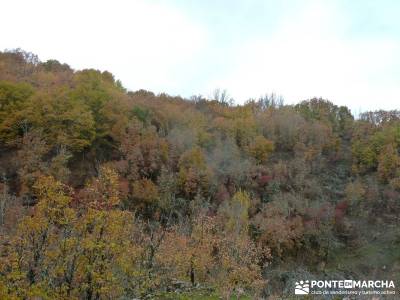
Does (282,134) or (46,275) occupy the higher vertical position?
(282,134)

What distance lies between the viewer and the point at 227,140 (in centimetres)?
6369

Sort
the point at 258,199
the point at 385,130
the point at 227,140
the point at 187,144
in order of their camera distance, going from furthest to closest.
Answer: the point at 385,130, the point at 227,140, the point at 187,144, the point at 258,199

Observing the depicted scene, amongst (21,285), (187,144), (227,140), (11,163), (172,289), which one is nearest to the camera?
(21,285)

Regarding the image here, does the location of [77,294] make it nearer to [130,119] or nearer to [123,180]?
[123,180]

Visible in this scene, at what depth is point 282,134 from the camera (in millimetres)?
72438

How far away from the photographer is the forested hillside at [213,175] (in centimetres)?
2988

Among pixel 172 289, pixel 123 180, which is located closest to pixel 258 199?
pixel 123 180

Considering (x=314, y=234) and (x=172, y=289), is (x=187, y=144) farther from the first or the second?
(x=172, y=289)

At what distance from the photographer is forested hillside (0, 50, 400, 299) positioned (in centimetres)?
2988

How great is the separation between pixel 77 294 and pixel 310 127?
62.3m

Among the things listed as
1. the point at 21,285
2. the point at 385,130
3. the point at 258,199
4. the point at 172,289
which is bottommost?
the point at 172,289

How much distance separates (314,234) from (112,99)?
30257 mm

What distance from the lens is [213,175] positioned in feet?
180

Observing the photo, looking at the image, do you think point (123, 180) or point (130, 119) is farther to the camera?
point (130, 119)
